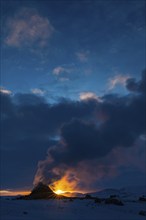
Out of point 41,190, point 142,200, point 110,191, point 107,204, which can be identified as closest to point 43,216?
point 107,204

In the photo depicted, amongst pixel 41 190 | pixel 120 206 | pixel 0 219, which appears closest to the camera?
pixel 0 219

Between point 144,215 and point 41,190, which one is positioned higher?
point 41,190

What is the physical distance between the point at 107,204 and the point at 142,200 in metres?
15.4

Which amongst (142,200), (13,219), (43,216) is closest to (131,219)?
(43,216)

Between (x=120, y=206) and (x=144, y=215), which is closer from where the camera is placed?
(x=144, y=215)

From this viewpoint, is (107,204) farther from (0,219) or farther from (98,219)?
(0,219)

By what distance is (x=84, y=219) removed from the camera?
87.3 feet

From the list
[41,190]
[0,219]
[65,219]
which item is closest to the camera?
[0,219]

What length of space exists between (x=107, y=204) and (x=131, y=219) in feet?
40.9

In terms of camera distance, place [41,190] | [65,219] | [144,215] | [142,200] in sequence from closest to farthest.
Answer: [65,219], [144,215], [142,200], [41,190]

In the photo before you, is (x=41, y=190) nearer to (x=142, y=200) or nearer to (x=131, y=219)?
(x=142, y=200)

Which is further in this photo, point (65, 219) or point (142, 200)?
point (142, 200)

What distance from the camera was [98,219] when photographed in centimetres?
2761

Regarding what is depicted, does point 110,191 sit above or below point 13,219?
above
